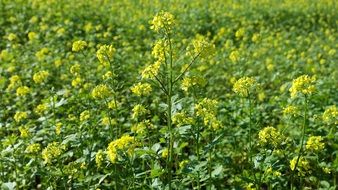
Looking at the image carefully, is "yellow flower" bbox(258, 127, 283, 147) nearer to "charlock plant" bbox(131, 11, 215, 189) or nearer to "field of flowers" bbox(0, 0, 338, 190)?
"field of flowers" bbox(0, 0, 338, 190)

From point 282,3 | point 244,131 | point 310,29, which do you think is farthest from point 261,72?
point 282,3

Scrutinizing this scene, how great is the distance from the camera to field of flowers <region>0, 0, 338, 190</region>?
115 inches

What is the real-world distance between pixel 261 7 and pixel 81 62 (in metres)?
5.89

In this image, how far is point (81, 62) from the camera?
6.42m

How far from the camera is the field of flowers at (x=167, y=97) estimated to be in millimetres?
2926

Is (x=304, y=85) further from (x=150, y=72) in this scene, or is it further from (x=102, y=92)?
(x=102, y=92)

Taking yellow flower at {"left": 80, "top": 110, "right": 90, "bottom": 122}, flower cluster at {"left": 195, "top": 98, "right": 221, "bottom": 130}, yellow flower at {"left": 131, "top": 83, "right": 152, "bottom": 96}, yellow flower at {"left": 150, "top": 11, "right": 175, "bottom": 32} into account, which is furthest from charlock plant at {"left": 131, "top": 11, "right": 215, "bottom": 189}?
yellow flower at {"left": 80, "top": 110, "right": 90, "bottom": 122}

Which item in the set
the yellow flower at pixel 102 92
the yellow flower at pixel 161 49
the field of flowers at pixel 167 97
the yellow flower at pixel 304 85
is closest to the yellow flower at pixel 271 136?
the field of flowers at pixel 167 97

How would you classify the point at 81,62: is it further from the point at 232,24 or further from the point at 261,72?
the point at 232,24

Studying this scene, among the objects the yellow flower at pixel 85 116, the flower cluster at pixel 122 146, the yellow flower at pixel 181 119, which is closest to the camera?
the flower cluster at pixel 122 146

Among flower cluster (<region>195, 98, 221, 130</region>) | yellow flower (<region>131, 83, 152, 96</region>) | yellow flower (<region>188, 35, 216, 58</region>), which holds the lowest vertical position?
flower cluster (<region>195, 98, 221, 130</region>)

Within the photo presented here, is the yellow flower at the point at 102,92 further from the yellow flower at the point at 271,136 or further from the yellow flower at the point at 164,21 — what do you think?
the yellow flower at the point at 271,136

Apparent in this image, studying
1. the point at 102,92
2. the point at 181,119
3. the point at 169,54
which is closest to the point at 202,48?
the point at 169,54

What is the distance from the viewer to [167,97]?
9.10ft
